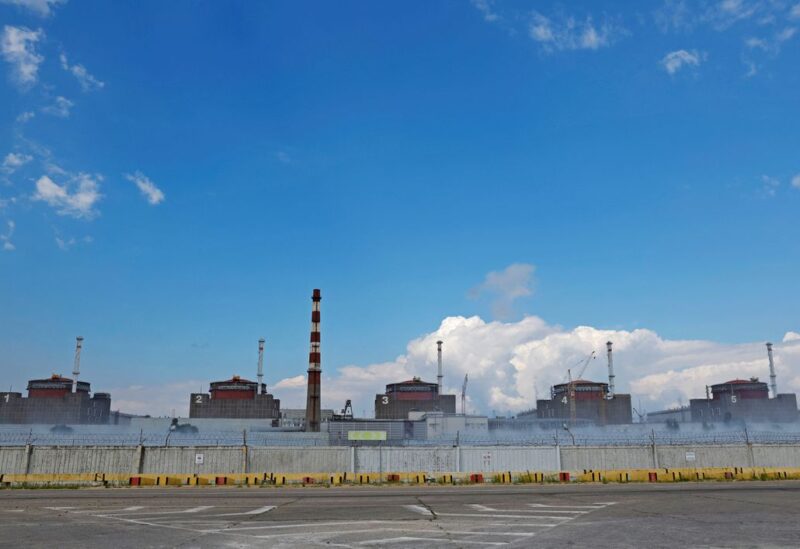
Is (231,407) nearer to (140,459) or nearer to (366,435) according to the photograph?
(366,435)

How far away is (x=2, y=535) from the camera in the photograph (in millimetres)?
15742

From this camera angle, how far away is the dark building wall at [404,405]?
151 m

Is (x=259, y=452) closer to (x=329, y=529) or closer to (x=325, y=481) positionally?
(x=325, y=481)

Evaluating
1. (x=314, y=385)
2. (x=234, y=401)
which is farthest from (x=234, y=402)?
(x=314, y=385)

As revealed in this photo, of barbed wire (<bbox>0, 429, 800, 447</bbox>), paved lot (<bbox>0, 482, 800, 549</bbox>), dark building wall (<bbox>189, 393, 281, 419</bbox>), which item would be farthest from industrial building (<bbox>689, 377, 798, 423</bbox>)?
paved lot (<bbox>0, 482, 800, 549</bbox>)

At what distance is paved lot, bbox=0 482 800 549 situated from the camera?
14711mm

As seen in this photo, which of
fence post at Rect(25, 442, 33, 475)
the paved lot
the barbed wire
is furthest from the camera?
the barbed wire

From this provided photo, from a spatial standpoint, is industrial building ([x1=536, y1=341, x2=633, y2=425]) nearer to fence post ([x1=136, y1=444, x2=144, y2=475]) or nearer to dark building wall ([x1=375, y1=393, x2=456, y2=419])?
dark building wall ([x1=375, y1=393, x2=456, y2=419])

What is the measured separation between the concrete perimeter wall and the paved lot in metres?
14.8

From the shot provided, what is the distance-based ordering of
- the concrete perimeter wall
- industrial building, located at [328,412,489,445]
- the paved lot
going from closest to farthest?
the paved lot
the concrete perimeter wall
industrial building, located at [328,412,489,445]

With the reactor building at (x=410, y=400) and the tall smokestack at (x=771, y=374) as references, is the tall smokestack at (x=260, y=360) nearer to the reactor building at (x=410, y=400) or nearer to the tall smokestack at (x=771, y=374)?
the reactor building at (x=410, y=400)

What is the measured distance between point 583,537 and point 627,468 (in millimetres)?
32913

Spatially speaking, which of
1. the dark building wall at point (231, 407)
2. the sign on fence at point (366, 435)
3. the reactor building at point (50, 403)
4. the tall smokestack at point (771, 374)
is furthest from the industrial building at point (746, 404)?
the reactor building at point (50, 403)

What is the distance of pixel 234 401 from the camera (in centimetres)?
14600
